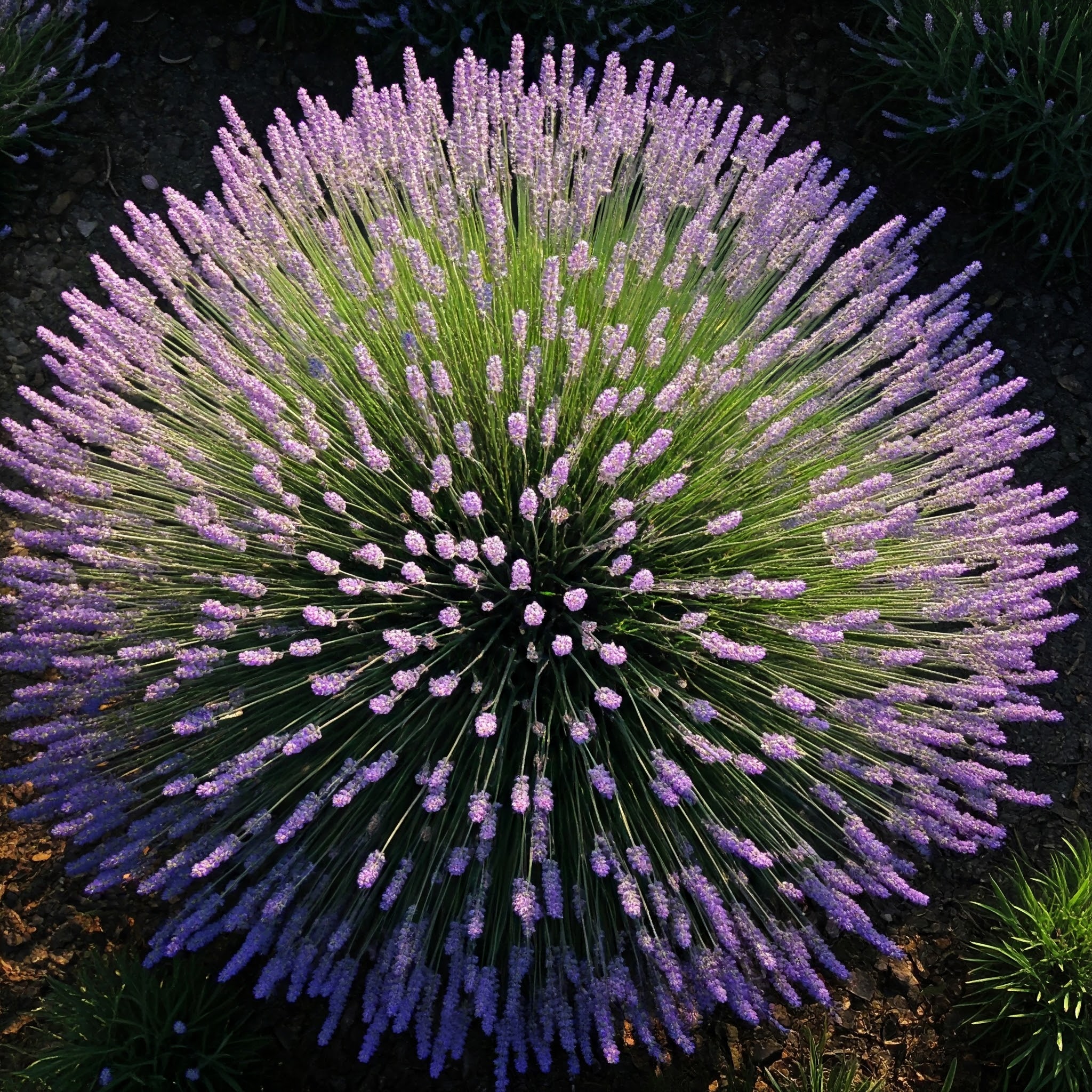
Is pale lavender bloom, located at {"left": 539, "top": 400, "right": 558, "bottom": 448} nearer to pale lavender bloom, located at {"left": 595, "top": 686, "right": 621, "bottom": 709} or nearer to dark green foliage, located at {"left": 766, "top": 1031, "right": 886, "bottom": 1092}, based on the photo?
pale lavender bloom, located at {"left": 595, "top": 686, "right": 621, "bottom": 709}

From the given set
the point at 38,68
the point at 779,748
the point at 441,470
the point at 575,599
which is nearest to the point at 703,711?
the point at 779,748

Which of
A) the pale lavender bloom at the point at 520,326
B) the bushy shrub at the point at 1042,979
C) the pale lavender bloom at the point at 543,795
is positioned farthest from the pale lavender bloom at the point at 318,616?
the bushy shrub at the point at 1042,979

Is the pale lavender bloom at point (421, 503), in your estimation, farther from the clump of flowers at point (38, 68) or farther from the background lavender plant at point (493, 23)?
the clump of flowers at point (38, 68)

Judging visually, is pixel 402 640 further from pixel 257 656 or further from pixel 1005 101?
pixel 1005 101

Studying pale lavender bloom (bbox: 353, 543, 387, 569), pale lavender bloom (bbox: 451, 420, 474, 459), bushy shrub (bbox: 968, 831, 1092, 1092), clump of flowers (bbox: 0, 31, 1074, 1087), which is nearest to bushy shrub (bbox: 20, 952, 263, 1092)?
clump of flowers (bbox: 0, 31, 1074, 1087)

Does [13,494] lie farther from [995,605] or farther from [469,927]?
[995,605]
